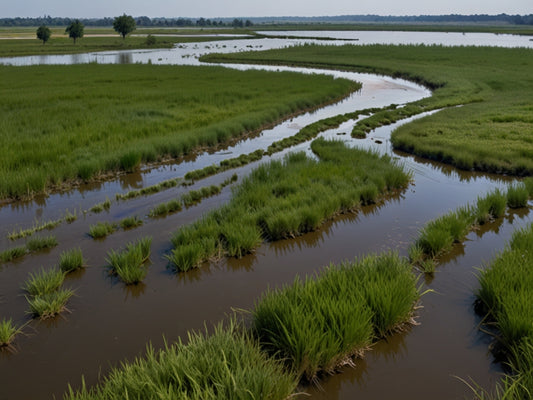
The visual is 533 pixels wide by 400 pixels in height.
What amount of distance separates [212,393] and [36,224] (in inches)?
251

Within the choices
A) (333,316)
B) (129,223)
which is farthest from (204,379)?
(129,223)

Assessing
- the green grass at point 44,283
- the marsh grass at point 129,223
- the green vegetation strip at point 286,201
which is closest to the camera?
the green grass at point 44,283

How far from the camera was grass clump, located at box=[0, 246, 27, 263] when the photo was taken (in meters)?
6.77

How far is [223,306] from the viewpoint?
5660mm

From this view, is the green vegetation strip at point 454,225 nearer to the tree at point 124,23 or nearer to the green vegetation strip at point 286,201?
the green vegetation strip at point 286,201

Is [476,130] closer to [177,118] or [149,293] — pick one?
[177,118]

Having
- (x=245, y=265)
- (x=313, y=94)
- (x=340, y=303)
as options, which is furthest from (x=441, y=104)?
(x=340, y=303)

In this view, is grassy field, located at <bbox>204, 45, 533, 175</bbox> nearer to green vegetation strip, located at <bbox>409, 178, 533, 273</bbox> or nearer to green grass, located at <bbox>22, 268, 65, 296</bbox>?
green vegetation strip, located at <bbox>409, 178, 533, 273</bbox>

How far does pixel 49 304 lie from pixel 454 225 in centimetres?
629

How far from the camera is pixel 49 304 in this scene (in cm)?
535

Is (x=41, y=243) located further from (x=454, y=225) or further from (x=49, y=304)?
(x=454, y=225)

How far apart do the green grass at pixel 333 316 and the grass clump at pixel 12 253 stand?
4.39 m

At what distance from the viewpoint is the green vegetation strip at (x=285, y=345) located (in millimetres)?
3561

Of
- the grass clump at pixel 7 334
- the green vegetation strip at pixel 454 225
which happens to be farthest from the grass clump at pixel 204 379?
the green vegetation strip at pixel 454 225
